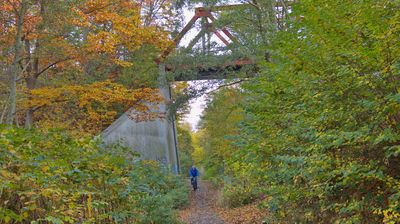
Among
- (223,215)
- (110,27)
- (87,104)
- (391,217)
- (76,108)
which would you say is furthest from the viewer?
(76,108)

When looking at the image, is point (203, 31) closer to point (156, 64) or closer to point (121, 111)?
point (156, 64)

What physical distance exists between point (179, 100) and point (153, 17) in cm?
589

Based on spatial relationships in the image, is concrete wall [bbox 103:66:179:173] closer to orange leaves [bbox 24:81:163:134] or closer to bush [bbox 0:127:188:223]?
orange leaves [bbox 24:81:163:134]

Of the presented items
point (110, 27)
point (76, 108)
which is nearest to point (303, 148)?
point (110, 27)

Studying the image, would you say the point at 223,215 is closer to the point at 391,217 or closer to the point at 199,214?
the point at 199,214

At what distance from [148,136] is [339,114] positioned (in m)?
16.9

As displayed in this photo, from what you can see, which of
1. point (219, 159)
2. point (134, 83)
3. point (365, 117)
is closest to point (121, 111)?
point (134, 83)

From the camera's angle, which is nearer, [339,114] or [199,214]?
[339,114]

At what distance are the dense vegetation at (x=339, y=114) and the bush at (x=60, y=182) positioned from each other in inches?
80.7

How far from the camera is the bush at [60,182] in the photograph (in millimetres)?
3277

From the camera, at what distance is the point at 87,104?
14.6 metres

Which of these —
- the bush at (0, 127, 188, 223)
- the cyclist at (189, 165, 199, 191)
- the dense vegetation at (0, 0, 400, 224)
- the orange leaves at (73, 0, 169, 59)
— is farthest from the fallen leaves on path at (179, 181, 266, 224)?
the orange leaves at (73, 0, 169, 59)

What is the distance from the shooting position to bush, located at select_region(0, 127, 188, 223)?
3.28 metres

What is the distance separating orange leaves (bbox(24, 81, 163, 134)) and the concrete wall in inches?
24.6
